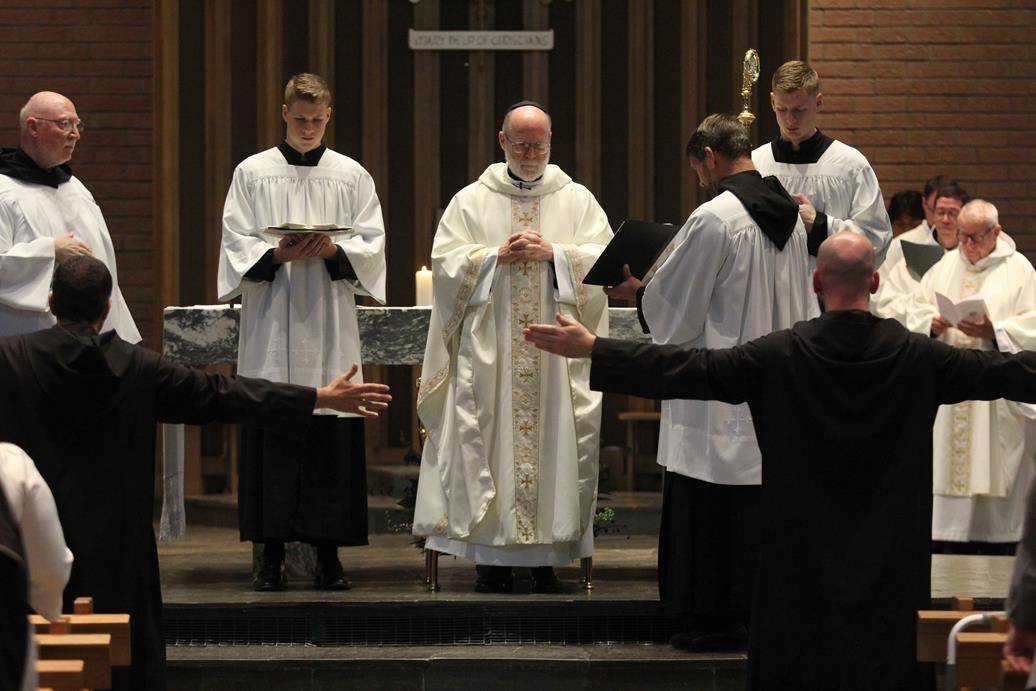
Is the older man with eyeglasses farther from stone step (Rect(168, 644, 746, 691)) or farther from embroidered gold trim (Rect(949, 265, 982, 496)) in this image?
embroidered gold trim (Rect(949, 265, 982, 496))

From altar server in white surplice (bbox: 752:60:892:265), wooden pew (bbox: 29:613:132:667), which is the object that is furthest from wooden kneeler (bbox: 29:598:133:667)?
altar server in white surplice (bbox: 752:60:892:265)

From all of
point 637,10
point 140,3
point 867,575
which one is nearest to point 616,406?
point 637,10

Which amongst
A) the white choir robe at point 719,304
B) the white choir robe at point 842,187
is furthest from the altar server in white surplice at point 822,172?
the white choir robe at point 719,304

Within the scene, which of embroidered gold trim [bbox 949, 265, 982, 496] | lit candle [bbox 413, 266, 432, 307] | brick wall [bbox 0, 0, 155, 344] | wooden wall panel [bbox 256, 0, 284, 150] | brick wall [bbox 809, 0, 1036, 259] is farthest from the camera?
brick wall [bbox 0, 0, 155, 344]

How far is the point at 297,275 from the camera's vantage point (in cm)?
673

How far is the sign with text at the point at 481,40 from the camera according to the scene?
397 inches

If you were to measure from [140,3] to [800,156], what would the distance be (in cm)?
→ 568

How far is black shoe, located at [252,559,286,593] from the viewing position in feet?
21.4

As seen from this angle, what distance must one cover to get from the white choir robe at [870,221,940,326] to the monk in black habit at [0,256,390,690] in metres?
5.05

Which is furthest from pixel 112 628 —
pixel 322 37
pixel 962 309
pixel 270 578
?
pixel 322 37

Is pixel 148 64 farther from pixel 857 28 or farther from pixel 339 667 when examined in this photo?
pixel 339 667

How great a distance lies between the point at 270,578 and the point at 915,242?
14.3ft

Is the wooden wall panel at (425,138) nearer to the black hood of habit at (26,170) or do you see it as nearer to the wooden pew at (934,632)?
the black hood of habit at (26,170)

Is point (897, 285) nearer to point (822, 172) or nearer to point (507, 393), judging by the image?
point (822, 172)
